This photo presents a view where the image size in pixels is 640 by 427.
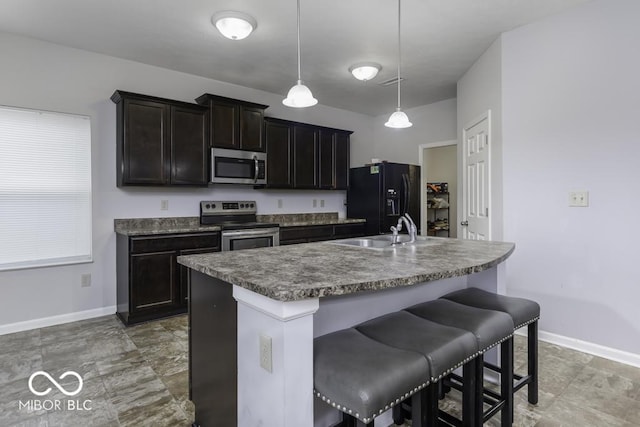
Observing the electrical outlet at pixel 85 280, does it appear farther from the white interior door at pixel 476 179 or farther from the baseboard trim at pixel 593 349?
the baseboard trim at pixel 593 349

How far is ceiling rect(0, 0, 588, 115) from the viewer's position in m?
2.60

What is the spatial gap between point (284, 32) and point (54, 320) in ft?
11.2

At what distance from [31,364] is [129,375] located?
802 mm

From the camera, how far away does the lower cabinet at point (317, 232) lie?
418 cm

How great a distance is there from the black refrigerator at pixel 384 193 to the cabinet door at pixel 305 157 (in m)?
0.77

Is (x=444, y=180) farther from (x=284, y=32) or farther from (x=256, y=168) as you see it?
(x=284, y=32)

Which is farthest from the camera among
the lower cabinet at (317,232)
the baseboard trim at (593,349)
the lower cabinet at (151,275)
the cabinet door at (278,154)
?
the cabinet door at (278,154)

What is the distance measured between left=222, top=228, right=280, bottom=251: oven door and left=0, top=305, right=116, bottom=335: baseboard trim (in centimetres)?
135

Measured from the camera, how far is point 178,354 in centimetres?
257

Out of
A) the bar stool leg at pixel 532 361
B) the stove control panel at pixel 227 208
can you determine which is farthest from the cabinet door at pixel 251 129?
the bar stool leg at pixel 532 361

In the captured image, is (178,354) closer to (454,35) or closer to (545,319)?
(545,319)

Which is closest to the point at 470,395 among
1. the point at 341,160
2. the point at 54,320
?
the point at 54,320

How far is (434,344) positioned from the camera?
4.10 ft

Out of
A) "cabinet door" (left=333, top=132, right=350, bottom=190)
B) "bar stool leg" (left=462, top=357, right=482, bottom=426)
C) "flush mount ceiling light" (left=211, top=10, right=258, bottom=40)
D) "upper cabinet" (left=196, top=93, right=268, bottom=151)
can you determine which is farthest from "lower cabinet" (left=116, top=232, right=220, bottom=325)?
"bar stool leg" (left=462, top=357, right=482, bottom=426)
